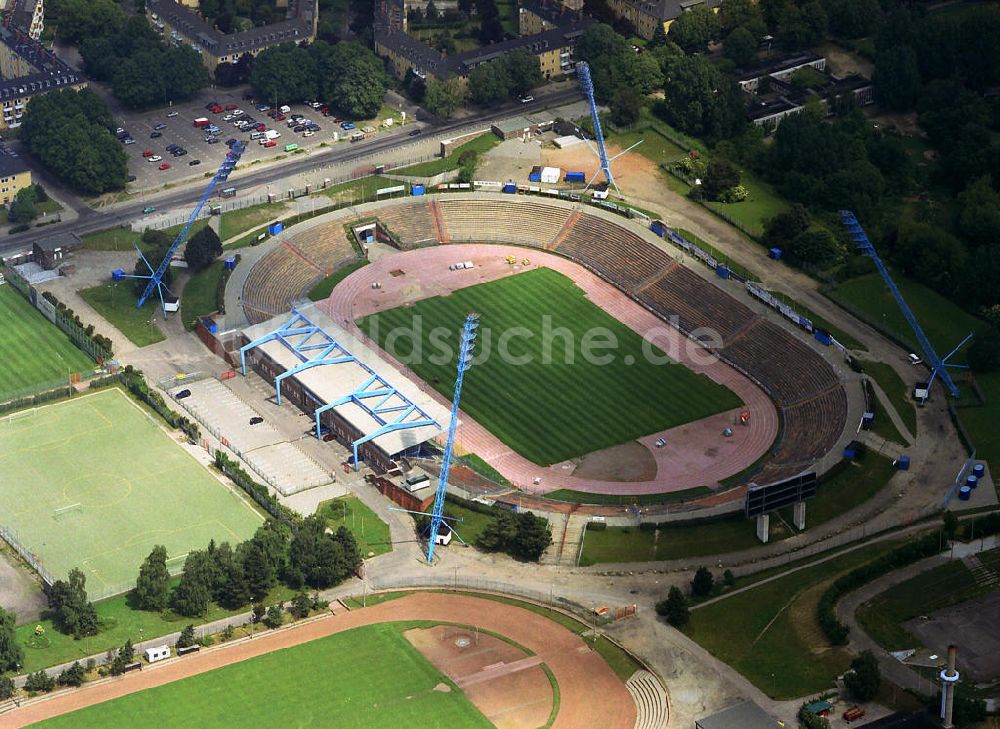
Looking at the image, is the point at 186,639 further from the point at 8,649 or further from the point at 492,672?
the point at 492,672

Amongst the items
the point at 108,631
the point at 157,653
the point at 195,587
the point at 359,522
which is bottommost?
the point at 108,631

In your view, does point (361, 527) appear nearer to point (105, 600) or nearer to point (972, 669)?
point (105, 600)

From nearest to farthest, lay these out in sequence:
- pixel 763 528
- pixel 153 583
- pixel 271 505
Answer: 1. pixel 153 583
2. pixel 763 528
3. pixel 271 505

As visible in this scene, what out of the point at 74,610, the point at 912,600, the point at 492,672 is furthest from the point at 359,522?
the point at 912,600

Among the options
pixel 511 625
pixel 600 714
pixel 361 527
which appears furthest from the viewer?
pixel 361 527

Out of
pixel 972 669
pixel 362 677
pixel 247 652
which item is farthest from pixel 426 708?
pixel 972 669

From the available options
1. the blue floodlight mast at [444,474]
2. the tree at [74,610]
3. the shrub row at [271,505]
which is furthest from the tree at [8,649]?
the blue floodlight mast at [444,474]

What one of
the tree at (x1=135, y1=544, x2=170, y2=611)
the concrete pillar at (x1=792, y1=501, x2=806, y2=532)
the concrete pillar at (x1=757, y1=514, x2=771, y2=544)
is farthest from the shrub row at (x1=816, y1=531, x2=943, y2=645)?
Answer: the tree at (x1=135, y1=544, x2=170, y2=611)
